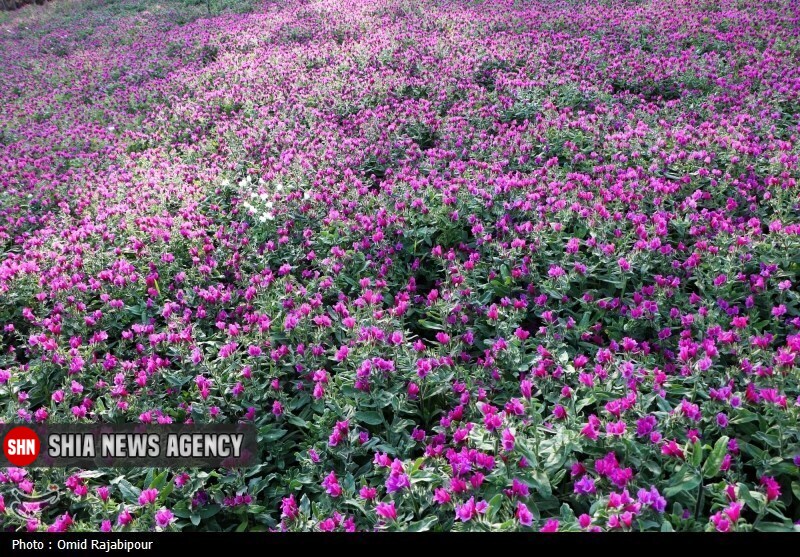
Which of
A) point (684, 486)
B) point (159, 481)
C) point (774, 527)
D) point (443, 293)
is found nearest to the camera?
point (774, 527)

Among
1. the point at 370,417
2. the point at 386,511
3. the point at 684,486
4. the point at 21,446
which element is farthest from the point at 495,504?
the point at 21,446

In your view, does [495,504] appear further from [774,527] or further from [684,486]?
[774,527]

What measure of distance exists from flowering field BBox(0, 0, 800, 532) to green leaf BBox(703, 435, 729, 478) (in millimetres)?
10

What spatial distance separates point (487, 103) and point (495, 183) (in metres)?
2.78

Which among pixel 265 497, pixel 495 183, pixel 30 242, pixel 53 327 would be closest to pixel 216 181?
pixel 30 242

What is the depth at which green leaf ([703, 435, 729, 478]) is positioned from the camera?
8.87ft

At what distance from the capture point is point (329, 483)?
296 centimetres

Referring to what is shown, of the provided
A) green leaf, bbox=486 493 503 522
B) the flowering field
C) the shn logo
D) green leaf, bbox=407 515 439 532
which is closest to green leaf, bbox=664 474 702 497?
the flowering field

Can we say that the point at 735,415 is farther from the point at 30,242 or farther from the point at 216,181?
the point at 30,242

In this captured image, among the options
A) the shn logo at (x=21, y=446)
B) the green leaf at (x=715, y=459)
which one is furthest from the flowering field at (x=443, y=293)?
the shn logo at (x=21, y=446)

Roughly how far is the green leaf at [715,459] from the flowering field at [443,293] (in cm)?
1

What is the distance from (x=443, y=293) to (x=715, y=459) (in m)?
2.09

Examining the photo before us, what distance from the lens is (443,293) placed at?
4.30m

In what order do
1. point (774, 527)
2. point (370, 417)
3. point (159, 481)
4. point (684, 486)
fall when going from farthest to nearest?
point (370, 417) < point (159, 481) < point (684, 486) < point (774, 527)
